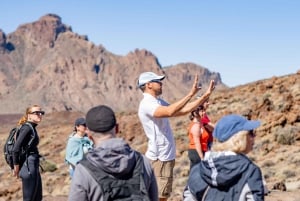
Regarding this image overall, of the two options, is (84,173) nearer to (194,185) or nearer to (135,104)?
(194,185)

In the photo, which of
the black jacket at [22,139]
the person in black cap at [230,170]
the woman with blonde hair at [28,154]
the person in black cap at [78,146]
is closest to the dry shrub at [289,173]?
the person in black cap at [78,146]

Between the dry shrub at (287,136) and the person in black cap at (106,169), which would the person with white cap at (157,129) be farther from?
the dry shrub at (287,136)

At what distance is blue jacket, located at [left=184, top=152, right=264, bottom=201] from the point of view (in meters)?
3.27

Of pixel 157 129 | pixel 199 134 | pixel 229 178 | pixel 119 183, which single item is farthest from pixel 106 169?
pixel 199 134

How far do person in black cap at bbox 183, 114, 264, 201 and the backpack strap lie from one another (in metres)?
0.34

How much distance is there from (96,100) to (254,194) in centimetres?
18058

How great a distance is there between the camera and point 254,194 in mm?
3258

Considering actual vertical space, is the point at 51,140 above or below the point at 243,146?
above

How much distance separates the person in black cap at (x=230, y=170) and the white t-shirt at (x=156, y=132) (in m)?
1.86

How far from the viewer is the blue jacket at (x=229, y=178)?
3.27 meters

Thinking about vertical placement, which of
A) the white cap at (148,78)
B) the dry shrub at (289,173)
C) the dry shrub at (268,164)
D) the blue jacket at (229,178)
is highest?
the white cap at (148,78)

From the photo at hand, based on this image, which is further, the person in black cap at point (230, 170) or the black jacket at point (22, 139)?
the black jacket at point (22, 139)

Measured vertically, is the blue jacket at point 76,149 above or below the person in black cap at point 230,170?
above

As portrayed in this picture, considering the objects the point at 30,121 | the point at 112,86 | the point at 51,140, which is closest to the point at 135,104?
the point at 112,86
